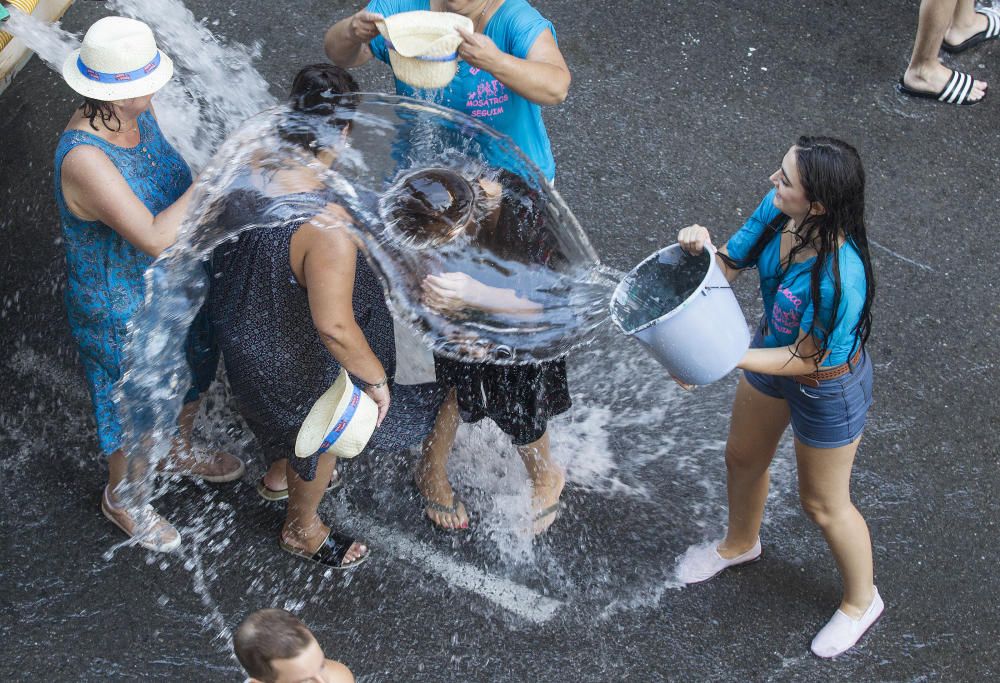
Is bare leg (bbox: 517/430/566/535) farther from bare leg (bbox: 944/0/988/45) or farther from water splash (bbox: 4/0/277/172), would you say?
bare leg (bbox: 944/0/988/45)

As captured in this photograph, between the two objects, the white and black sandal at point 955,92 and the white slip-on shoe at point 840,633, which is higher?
the white and black sandal at point 955,92

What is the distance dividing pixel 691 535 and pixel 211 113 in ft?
9.22

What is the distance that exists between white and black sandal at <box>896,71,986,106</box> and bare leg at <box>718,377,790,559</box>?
286cm

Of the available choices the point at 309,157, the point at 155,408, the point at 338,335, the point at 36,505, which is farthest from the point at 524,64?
the point at 36,505

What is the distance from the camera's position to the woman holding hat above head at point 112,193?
278 cm

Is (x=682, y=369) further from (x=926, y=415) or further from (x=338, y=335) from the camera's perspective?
(x=926, y=415)

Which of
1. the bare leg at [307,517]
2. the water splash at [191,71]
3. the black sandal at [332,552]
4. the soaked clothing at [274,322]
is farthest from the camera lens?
the water splash at [191,71]

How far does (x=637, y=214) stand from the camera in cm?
453

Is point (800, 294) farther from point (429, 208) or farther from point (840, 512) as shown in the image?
point (429, 208)

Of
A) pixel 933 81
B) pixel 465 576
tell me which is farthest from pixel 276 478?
pixel 933 81

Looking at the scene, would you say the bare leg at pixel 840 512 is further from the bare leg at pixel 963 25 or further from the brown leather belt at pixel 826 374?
the bare leg at pixel 963 25

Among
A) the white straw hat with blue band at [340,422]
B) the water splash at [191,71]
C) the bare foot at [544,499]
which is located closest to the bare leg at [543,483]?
the bare foot at [544,499]

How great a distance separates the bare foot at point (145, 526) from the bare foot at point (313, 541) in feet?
1.23

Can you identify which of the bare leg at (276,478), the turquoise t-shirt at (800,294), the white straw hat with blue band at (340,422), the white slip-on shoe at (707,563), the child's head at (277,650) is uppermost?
the turquoise t-shirt at (800,294)
